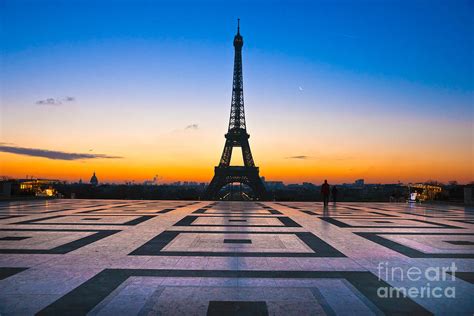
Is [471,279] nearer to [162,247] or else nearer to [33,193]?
[162,247]

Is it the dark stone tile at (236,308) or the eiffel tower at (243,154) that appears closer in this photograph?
the dark stone tile at (236,308)

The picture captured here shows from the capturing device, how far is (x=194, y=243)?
728 cm

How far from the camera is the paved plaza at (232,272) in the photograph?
3.80 meters

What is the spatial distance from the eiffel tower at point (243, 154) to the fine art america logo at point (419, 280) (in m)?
47.7

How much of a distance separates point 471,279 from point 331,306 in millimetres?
2383

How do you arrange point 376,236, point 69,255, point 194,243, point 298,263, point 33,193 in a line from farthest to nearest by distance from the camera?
point 33,193, point 376,236, point 194,243, point 69,255, point 298,263

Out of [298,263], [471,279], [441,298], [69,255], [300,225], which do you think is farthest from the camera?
[300,225]

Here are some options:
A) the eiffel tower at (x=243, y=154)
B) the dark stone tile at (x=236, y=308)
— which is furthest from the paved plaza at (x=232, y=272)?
the eiffel tower at (x=243, y=154)

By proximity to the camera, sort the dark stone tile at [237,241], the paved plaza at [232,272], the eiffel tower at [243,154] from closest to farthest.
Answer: the paved plaza at [232,272] < the dark stone tile at [237,241] < the eiffel tower at [243,154]

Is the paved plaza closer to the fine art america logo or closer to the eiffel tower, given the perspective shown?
the fine art america logo

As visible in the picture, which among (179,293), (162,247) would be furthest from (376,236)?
(179,293)

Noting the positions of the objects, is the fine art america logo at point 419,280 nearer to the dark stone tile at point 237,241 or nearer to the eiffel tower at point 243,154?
the dark stone tile at point 237,241

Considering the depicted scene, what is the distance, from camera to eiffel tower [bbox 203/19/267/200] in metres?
53.8

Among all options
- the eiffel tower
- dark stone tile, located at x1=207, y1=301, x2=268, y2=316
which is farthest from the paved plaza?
the eiffel tower
